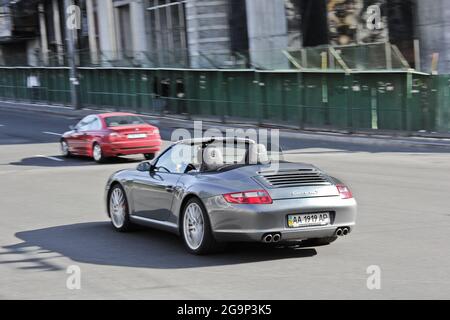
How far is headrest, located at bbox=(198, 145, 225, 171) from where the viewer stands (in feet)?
31.5

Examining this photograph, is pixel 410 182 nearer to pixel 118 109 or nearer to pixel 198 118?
pixel 198 118

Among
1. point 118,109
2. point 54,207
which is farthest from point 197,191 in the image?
point 118,109

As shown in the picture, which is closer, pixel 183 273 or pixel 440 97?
pixel 183 273

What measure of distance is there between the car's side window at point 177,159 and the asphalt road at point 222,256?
0.92 meters

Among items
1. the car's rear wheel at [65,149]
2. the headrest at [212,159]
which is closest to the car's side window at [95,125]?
the car's rear wheel at [65,149]

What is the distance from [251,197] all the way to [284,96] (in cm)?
2177

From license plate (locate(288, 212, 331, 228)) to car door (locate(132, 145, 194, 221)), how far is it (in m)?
1.59

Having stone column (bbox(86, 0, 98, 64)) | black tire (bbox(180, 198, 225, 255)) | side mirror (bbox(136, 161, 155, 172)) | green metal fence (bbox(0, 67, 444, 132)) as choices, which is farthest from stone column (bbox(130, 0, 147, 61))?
black tire (bbox(180, 198, 225, 255))

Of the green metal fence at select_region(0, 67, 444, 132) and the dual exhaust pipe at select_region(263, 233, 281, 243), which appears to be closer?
the dual exhaust pipe at select_region(263, 233, 281, 243)

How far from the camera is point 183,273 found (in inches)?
330

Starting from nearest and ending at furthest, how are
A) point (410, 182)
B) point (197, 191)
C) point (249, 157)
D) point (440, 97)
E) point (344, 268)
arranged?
point (344, 268) < point (197, 191) < point (249, 157) < point (410, 182) < point (440, 97)

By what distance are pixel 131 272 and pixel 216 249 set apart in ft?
3.61

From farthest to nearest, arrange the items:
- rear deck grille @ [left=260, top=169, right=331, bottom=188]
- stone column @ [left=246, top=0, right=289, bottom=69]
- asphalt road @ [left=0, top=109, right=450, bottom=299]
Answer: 1. stone column @ [left=246, top=0, right=289, bottom=69]
2. rear deck grille @ [left=260, top=169, right=331, bottom=188]
3. asphalt road @ [left=0, top=109, right=450, bottom=299]

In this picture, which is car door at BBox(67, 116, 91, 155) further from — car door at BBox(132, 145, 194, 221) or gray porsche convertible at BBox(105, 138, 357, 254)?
gray porsche convertible at BBox(105, 138, 357, 254)
